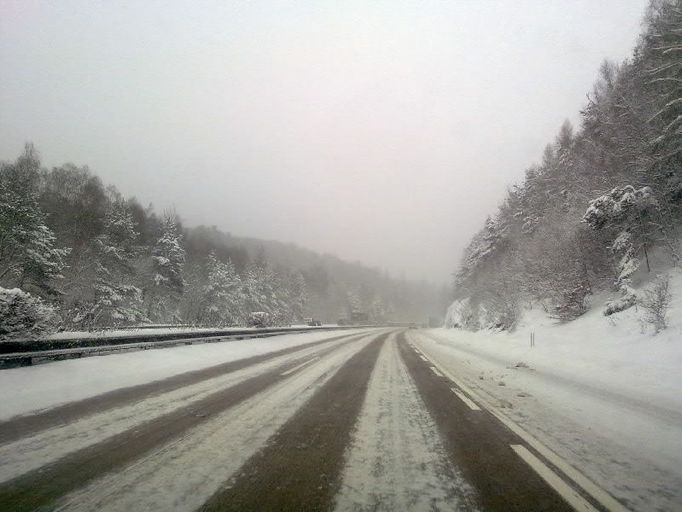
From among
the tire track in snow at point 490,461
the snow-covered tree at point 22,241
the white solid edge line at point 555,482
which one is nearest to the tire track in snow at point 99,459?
the tire track in snow at point 490,461

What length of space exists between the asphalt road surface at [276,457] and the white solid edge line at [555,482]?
0.02m

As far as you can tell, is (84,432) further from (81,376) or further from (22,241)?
(22,241)

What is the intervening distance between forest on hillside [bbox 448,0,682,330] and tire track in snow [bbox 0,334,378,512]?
1292 cm

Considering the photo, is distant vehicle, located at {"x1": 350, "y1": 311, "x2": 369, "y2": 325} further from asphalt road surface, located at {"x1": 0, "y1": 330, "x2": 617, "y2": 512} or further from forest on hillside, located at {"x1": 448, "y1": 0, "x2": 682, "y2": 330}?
asphalt road surface, located at {"x1": 0, "y1": 330, "x2": 617, "y2": 512}

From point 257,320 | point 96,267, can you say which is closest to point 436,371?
point 257,320

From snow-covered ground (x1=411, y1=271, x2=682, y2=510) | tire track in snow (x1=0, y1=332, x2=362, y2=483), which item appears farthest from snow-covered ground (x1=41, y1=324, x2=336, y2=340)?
snow-covered ground (x1=411, y1=271, x2=682, y2=510)

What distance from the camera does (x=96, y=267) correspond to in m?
32.7

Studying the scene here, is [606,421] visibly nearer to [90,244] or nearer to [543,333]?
[543,333]

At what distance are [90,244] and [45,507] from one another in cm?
3802

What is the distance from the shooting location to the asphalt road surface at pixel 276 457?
2922 mm

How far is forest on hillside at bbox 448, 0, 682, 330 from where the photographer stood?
17.1 m

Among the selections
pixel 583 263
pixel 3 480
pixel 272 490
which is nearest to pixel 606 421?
pixel 272 490

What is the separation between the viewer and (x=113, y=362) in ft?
35.7

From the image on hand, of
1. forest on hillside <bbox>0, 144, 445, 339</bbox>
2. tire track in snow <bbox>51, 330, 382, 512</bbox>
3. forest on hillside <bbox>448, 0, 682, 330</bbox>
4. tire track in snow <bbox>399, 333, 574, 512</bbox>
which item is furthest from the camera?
forest on hillside <bbox>0, 144, 445, 339</bbox>
